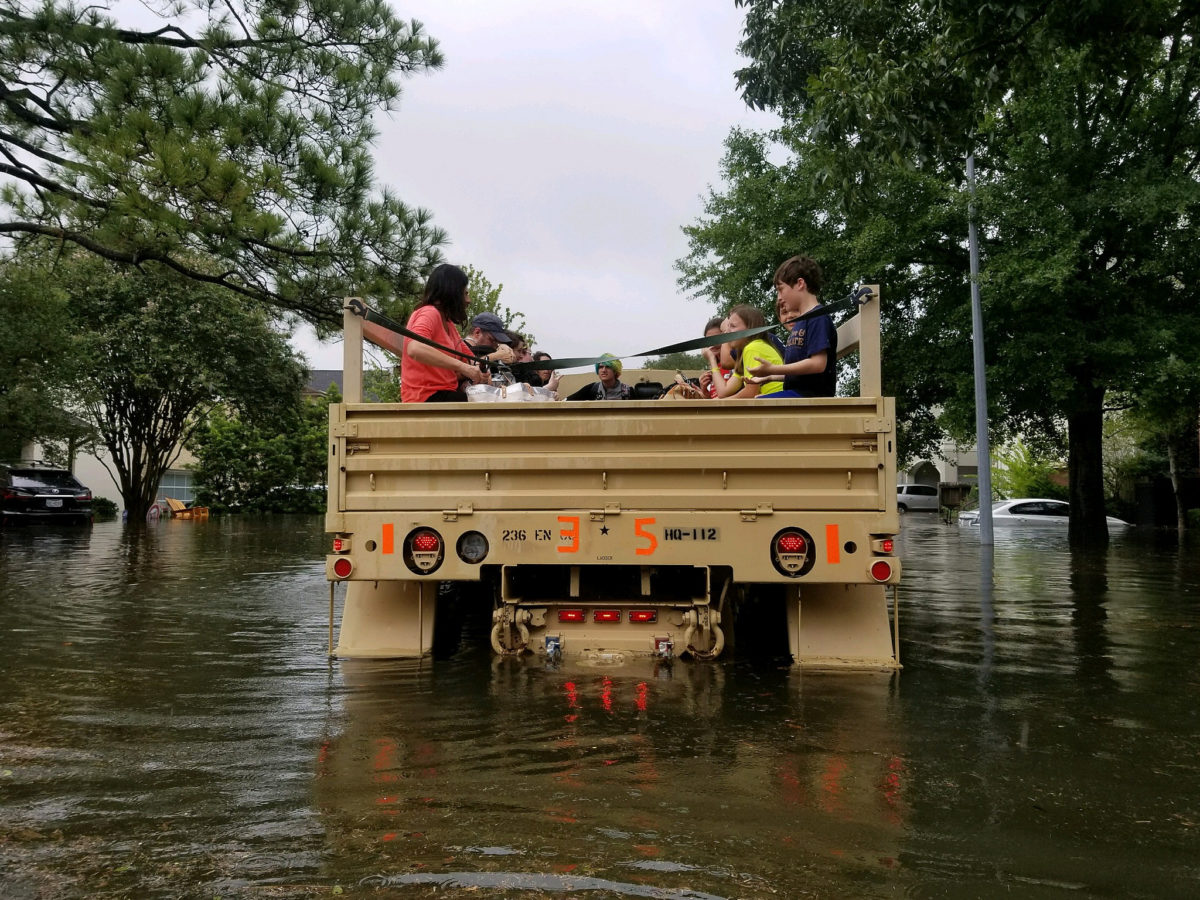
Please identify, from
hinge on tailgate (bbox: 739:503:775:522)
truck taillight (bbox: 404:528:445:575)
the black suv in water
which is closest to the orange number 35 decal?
hinge on tailgate (bbox: 739:503:775:522)

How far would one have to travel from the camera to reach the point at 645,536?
18.6 feet

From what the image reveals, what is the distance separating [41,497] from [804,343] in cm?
2522

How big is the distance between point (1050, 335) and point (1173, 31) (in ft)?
31.4

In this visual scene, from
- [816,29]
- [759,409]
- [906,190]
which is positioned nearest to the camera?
[759,409]

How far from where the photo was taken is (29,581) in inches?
471

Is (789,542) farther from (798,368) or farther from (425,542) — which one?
(425,542)

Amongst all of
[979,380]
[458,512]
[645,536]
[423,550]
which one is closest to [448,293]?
[458,512]

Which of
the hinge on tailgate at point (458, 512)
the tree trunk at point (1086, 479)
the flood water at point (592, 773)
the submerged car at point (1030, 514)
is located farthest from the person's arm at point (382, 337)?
the submerged car at point (1030, 514)

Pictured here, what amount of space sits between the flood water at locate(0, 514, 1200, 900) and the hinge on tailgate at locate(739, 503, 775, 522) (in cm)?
89

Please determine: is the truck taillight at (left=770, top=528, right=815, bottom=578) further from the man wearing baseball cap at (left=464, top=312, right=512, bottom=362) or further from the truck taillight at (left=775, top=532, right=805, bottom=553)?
the man wearing baseball cap at (left=464, top=312, right=512, bottom=362)

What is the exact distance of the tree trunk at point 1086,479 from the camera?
22016 mm

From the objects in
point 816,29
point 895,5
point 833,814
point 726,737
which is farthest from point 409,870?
point 816,29

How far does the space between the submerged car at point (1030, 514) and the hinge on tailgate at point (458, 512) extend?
26876 mm

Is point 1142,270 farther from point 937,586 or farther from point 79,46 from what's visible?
point 79,46
